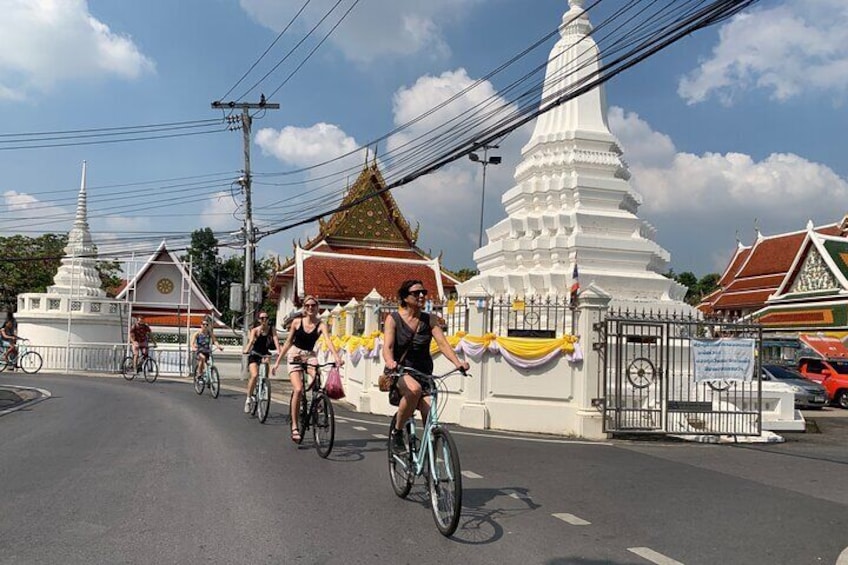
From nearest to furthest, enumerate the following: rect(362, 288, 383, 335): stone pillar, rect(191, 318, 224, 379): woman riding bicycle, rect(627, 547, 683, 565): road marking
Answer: rect(627, 547, 683, 565): road marking
rect(362, 288, 383, 335): stone pillar
rect(191, 318, 224, 379): woman riding bicycle

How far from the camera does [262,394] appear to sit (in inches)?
440

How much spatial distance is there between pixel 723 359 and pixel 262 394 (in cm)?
741

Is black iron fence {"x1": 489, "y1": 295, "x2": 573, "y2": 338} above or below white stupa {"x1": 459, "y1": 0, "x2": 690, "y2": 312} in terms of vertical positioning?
below

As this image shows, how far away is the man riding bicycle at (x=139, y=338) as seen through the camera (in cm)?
2023

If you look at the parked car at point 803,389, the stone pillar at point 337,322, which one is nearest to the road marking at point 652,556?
the stone pillar at point 337,322

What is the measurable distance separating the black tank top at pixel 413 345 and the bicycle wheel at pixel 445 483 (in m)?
0.84

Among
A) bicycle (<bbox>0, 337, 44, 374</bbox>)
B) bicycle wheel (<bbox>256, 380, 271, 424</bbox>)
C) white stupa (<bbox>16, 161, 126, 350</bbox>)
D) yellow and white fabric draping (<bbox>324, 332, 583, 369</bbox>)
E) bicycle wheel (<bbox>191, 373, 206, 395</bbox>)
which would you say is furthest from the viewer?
white stupa (<bbox>16, 161, 126, 350</bbox>)

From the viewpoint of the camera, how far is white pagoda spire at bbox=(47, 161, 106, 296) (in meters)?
31.1

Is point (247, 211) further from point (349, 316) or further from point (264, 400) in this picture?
point (264, 400)

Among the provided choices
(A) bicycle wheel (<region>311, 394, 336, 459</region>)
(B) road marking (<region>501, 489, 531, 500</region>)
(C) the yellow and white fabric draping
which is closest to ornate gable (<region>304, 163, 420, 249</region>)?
(C) the yellow and white fabric draping

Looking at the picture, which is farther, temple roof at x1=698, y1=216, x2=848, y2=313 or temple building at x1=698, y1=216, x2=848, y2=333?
temple roof at x1=698, y1=216, x2=848, y2=313

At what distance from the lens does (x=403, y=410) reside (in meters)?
5.95

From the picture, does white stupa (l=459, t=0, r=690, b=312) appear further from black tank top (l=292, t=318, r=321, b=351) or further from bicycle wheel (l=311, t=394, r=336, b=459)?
bicycle wheel (l=311, t=394, r=336, b=459)

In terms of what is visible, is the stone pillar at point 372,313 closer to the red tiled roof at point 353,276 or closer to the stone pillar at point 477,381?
the stone pillar at point 477,381
